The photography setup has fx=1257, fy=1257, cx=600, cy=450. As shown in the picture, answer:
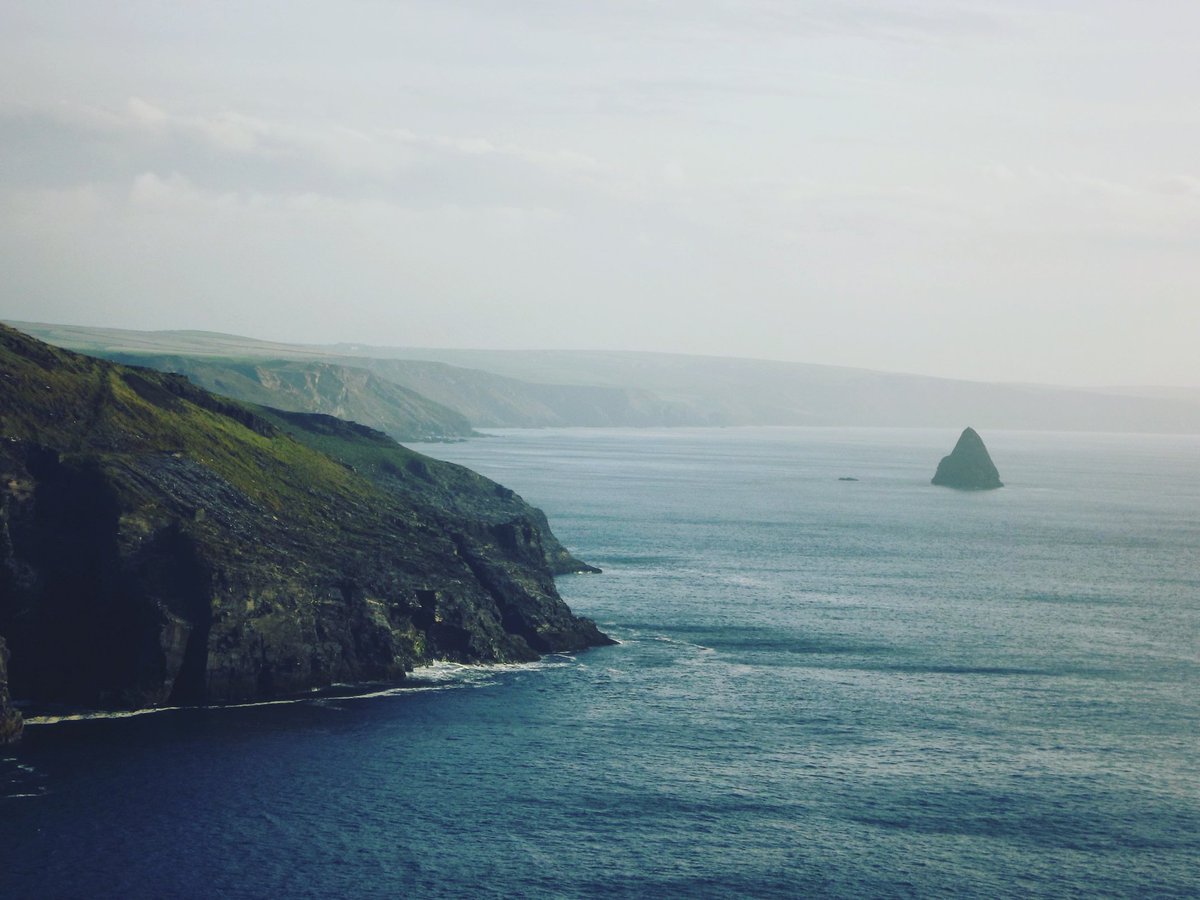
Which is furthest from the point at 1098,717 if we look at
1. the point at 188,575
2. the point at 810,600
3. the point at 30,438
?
the point at 30,438

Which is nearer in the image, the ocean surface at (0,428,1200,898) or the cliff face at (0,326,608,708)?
the ocean surface at (0,428,1200,898)

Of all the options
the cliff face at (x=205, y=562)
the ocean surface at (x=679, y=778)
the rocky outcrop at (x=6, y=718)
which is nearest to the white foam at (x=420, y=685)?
the ocean surface at (x=679, y=778)

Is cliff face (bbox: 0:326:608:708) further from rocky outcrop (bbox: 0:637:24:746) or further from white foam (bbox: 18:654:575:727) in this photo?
rocky outcrop (bbox: 0:637:24:746)

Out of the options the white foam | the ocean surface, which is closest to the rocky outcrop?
the ocean surface

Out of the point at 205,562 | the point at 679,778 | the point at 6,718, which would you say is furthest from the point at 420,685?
the point at 6,718

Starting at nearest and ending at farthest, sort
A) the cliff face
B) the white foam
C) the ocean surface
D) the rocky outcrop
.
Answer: the ocean surface, the rocky outcrop, the white foam, the cliff face

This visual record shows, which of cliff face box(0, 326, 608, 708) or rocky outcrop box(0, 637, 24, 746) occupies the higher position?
cliff face box(0, 326, 608, 708)

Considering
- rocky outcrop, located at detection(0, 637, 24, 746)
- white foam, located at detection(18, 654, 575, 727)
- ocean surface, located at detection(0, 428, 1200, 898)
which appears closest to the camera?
ocean surface, located at detection(0, 428, 1200, 898)

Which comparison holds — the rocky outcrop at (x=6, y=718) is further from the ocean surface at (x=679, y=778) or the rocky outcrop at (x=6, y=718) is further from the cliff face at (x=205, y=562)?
the cliff face at (x=205, y=562)
